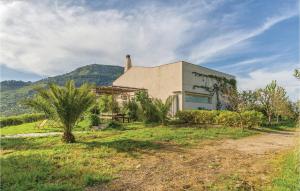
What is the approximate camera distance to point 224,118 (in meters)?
21.2

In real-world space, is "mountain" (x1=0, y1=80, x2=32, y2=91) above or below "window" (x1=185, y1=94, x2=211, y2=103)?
above

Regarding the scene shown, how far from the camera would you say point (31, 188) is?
6559 millimetres

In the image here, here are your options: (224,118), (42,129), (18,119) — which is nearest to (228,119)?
(224,118)

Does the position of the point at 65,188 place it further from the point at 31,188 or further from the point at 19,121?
the point at 19,121

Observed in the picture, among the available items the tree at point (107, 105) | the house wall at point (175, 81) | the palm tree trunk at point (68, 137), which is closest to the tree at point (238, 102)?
the house wall at point (175, 81)

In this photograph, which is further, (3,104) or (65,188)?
(3,104)

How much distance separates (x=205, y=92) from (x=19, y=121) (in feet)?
67.5

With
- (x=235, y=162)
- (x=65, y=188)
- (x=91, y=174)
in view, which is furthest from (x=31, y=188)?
(x=235, y=162)

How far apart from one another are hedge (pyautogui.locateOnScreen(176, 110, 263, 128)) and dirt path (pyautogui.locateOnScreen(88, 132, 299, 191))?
29.1 ft

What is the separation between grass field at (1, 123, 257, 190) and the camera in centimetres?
698

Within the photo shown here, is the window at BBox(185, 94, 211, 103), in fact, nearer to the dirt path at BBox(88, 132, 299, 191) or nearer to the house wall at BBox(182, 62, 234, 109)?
the house wall at BBox(182, 62, 234, 109)

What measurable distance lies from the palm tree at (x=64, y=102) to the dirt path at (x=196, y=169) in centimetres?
471

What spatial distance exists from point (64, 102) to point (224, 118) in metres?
12.8

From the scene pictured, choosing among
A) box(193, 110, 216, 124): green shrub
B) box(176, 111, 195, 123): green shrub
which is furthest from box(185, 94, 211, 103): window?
box(193, 110, 216, 124): green shrub
